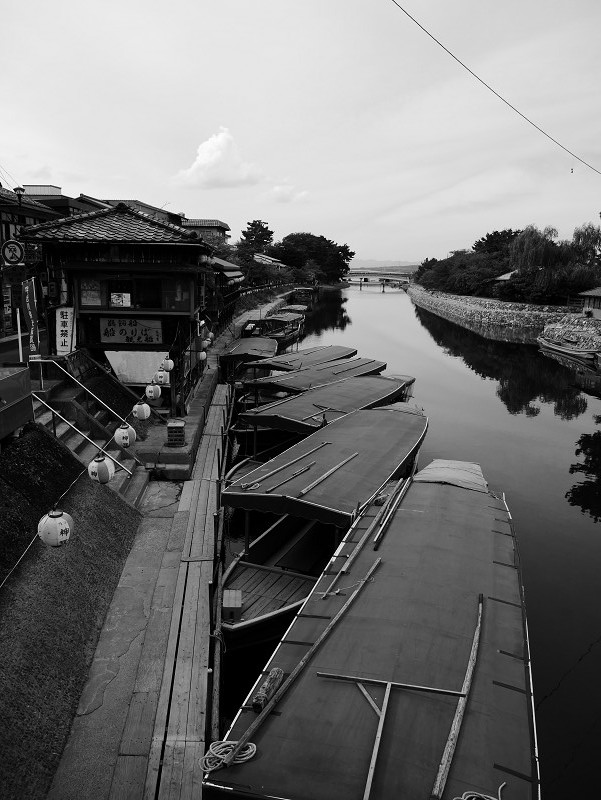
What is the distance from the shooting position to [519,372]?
4600 centimetres

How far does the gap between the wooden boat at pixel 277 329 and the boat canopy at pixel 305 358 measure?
11867mm

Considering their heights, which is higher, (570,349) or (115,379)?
(115,379)

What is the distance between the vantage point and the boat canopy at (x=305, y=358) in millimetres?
27002

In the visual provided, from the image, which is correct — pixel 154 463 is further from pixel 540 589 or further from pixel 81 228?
pixel 540 589

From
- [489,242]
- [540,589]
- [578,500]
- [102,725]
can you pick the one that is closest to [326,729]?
[102,725]

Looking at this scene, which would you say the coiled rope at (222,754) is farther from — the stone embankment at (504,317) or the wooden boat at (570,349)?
the stone embankment at (504,317)

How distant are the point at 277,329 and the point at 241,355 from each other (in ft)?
68.0

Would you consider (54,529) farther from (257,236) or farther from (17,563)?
(257,236)

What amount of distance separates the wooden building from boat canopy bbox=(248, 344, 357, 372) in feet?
25.9

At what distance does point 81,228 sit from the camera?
18453 mm

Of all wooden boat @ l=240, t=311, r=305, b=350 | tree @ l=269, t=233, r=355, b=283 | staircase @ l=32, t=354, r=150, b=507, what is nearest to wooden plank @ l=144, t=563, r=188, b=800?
staircase @ l=32, t=354, r=150, b=507

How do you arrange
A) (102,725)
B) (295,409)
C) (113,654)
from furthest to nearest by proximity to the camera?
(295,409) < (113,654) < (102,725)

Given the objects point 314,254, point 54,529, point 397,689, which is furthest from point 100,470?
point 314,254

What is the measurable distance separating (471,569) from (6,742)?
24.3ft
